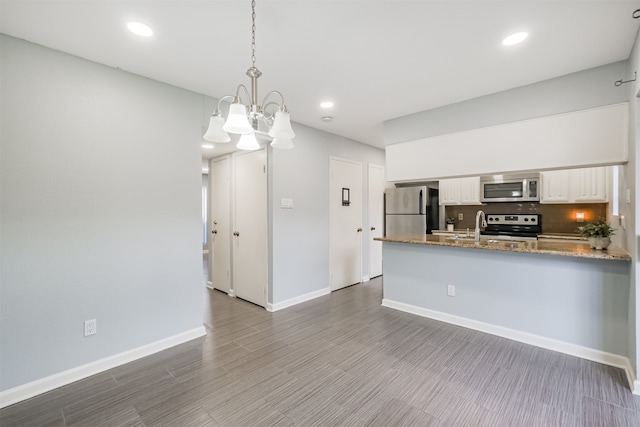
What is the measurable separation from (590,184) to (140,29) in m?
5.21

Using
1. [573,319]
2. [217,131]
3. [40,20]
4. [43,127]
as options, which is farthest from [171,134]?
[573,319]

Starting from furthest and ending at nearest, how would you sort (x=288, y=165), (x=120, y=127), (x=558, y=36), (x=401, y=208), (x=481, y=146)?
(x=401, y=208) → (x=288, y=165) → (x=481, y=146) → (x=120, y=127) → (x=558, y=36)

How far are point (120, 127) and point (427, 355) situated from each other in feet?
11.1

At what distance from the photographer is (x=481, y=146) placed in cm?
310

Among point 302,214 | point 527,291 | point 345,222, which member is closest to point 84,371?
point 302,214

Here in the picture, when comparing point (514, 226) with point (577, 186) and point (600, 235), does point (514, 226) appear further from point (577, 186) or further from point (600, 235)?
point (600, 235)

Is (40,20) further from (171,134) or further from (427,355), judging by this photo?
(427,355)

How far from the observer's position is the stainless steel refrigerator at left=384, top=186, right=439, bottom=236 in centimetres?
478

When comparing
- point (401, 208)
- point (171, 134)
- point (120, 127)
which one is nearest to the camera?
point (120, 127)

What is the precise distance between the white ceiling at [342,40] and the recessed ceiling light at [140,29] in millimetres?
49

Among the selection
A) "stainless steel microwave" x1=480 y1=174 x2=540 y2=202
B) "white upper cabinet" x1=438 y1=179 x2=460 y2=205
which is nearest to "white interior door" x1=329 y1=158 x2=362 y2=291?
"white upper cabinet" x1=438 y1=179 x2=460 y2=205

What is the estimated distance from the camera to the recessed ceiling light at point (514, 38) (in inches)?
78.2

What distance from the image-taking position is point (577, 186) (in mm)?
3838

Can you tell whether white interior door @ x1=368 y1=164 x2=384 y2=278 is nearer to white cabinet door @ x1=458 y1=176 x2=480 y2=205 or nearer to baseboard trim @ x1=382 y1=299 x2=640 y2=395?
white cabinet door @ x1=458 y1=176 x2=480 y2=205
